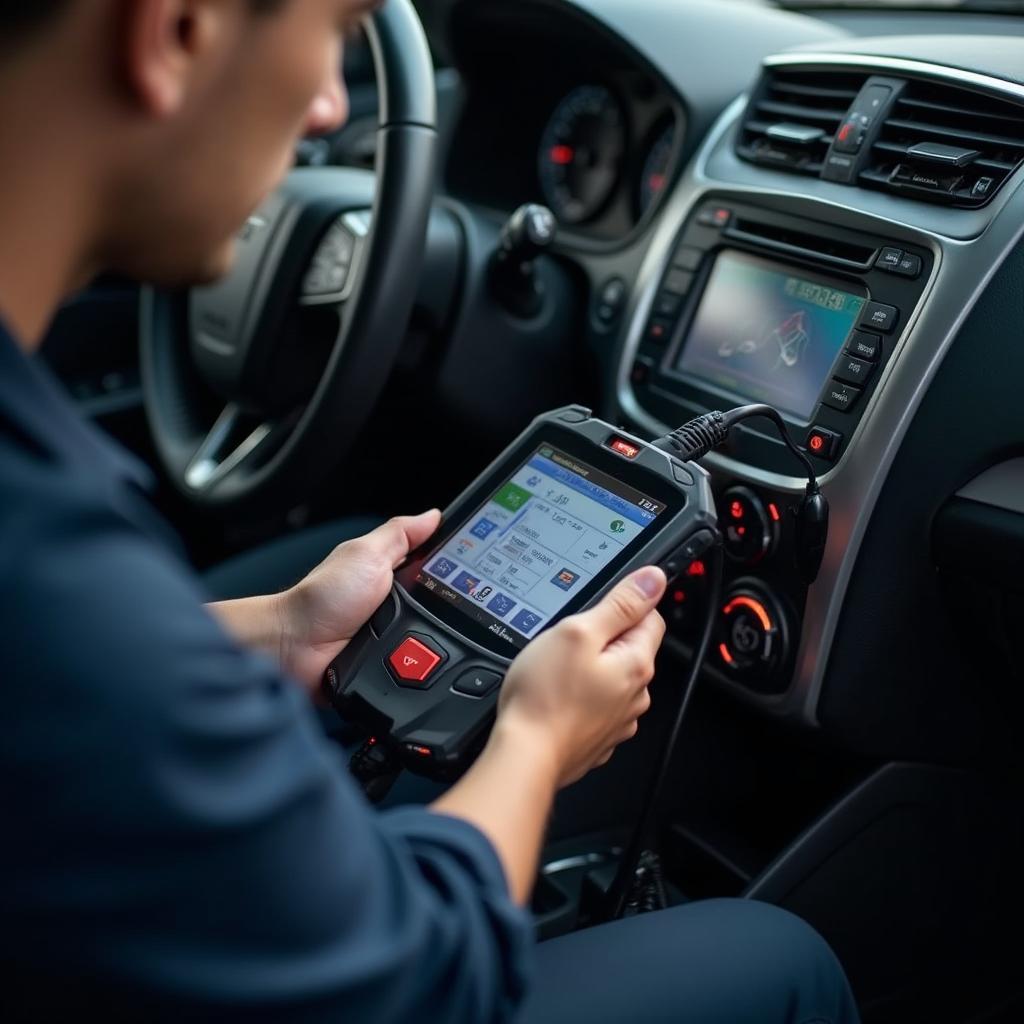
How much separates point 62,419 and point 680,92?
105 cm

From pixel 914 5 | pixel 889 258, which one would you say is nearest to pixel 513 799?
pixel 889 258

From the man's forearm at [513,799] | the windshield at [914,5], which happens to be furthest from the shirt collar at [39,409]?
the windshield at [914,5]

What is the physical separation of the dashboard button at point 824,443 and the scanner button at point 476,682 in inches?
14.7

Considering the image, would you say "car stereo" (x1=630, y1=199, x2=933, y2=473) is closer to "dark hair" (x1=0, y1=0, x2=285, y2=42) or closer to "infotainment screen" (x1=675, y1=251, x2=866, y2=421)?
"infotainment screen" (x1=675, y1=251, x2=866, y2=421)

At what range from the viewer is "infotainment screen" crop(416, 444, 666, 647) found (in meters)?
0.94

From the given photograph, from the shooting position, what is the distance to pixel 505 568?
991 millimetres

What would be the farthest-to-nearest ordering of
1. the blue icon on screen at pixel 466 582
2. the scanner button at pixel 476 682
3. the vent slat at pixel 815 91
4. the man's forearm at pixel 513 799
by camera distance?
the vent slat at pixel 815 91 < the blue icon on screen at pixel 466 582 < the scanner button at pixel 476 682 < the man's forearm at pixel 513 799

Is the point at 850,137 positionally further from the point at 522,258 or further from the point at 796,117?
the point at 522,258

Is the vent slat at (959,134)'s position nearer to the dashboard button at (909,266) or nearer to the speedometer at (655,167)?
the dashboard button at (909,266)

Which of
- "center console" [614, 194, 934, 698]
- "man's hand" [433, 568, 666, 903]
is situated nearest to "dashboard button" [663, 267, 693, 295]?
"center console" [614, 194, 934, 698]

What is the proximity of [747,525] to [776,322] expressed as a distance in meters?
0.20

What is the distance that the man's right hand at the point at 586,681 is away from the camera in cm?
72

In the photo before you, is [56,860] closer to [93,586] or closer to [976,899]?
A: [93,586]

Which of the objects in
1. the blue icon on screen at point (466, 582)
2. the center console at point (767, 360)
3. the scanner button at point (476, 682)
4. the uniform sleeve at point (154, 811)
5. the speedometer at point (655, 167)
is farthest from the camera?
the speedometer at point (655, 167)
